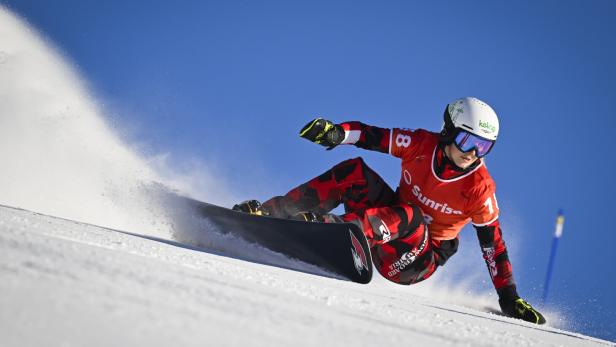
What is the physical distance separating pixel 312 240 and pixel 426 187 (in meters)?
1.39

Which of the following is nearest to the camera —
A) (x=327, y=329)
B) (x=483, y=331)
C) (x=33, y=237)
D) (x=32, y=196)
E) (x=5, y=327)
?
(x=5, y=327)

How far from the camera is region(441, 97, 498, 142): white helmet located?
4.61 meters

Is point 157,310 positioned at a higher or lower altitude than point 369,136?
lower

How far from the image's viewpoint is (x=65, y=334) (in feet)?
2.69

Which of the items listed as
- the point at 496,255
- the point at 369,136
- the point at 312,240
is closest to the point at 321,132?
the point at 369,136

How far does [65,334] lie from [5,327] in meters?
0.09

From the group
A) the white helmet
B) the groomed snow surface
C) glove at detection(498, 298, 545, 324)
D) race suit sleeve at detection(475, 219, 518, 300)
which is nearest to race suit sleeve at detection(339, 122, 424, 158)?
the white helmet

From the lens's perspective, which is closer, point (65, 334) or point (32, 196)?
point (65, 334)

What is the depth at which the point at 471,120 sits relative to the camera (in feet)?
15.1

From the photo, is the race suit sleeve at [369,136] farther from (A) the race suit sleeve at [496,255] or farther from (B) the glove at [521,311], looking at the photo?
(B) the glove at [521,311]

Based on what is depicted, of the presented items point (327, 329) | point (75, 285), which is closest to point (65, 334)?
point (75, 285)

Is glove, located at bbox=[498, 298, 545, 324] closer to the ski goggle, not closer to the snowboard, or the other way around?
the ski goggle

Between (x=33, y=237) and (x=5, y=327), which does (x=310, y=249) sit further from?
(x=5, y=327)

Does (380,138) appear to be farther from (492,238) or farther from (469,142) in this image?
(492,238)
